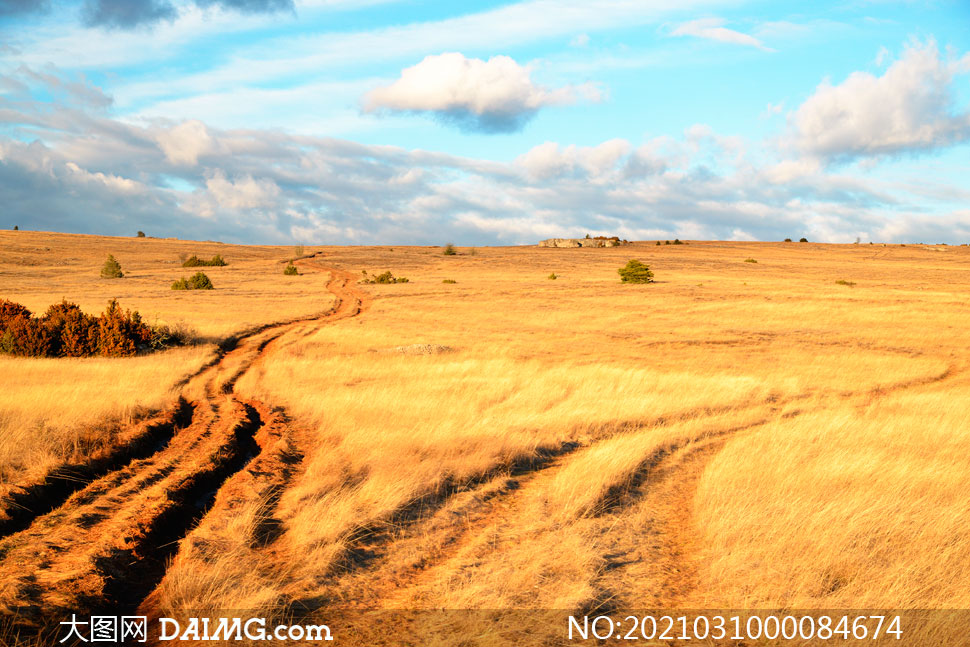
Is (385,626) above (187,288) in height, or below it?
below

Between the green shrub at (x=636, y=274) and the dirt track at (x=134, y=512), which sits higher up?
the green shrub at (x=636, y=274)

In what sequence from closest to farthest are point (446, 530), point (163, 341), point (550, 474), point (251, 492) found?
point (446, 530) < point (251, 492) < point (550, 474) < point (163, 341)

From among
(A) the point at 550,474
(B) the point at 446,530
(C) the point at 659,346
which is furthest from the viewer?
(C) the point at 659,346

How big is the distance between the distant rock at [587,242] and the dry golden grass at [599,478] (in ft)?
265

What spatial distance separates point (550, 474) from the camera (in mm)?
9031

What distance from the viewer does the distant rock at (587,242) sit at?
103750mm

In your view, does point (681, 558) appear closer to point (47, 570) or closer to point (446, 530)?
point (446, 530)

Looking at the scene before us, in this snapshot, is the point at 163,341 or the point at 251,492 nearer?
the point at 251,492

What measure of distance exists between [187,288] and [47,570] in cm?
3929

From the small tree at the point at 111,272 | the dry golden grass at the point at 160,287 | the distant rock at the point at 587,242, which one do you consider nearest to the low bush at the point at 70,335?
the dry golden grass at the point at 160,287

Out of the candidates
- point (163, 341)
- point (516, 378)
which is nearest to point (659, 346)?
point (516, 378)

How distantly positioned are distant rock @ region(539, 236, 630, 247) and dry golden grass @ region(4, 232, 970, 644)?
8064 cm

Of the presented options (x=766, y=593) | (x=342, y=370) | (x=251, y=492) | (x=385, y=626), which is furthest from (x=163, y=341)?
A: (x=766, y=593)

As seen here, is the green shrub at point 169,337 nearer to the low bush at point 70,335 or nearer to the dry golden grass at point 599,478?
the low bush at point 70,335
